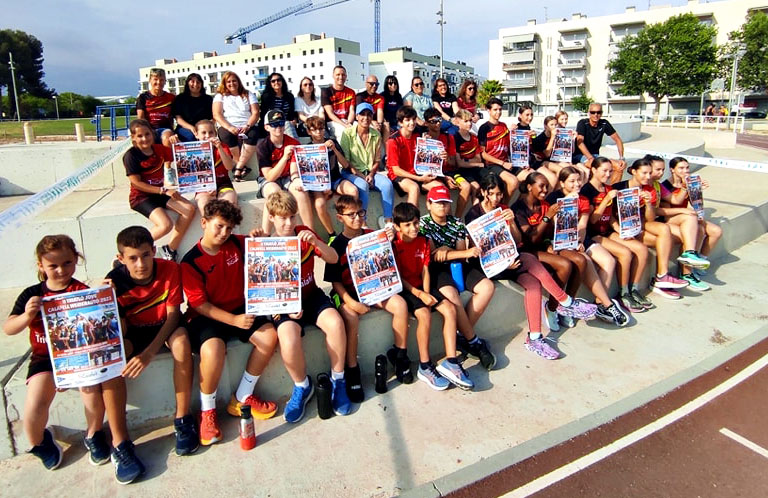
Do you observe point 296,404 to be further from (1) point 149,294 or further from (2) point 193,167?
(2) point 193,167

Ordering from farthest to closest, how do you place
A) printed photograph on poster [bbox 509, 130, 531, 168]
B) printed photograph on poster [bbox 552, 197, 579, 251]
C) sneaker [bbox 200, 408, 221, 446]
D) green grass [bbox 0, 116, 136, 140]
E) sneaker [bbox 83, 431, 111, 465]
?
green grass [bbox 0, 116, 136, 140]
printed photograph on poster [bbox 509, 130, 531, 168]
printed photograph on poster [bbox 552, 197, 579, 251]
sneaker [bbox 200, 408, 221, 446]
sneaker [bbox 83, 431, 111, 465]

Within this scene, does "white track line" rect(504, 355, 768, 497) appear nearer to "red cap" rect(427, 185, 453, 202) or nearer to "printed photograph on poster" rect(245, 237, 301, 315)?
"printed photograph on poster" rect(245, 237, 301, 315)

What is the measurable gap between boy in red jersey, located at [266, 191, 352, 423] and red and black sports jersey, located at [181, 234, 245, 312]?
338mm

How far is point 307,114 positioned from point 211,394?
16.5 feet

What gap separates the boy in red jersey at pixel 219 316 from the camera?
10.5 feet

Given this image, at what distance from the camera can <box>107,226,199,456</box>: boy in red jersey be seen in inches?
117

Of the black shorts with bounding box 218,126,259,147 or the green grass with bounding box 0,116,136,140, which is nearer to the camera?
the black shorts with bounding box 218,126,259,147

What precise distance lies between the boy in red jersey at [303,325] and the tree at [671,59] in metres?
66.1

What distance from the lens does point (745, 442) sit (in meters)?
3.13

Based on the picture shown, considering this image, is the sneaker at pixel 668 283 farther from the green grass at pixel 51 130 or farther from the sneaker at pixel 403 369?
the green grass at pixel 51 130

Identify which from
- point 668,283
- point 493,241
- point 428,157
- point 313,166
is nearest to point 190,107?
point 313,166

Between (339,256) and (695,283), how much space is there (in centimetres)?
470

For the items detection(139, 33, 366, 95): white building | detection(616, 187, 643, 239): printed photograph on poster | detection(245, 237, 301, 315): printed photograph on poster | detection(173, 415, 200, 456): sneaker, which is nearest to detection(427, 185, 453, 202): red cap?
detection(245, 237, 301, 315): printed photograph on poster

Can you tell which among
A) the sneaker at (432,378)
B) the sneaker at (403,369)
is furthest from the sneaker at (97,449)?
the sneaker at (432,378)
